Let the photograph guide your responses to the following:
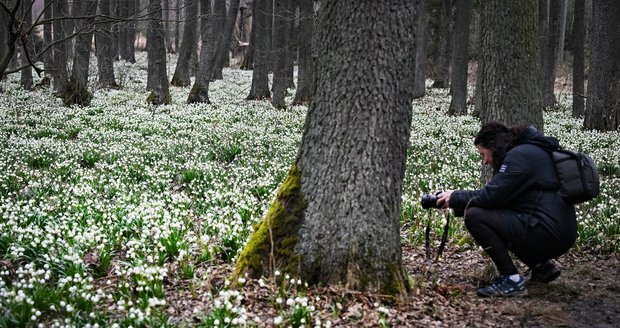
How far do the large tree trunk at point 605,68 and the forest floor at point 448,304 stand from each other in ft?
38.9

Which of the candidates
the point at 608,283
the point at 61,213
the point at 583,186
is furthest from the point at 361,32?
the point at 61,213

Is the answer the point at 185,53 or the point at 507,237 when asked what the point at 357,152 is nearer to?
the point at 507,237

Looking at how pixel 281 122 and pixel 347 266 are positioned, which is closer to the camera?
pixel 347 266

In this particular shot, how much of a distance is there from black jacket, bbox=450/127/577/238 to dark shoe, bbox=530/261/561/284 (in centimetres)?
62

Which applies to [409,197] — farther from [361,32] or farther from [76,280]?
[76,280]

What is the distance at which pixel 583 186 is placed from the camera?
16.6ft

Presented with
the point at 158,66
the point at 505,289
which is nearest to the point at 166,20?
the point at 505,289

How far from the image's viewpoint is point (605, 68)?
16188 millimetres

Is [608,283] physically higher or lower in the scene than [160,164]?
lower

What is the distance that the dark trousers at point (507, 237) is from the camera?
17.3 feet

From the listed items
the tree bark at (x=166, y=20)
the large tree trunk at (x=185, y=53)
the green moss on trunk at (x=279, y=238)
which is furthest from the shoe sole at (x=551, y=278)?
the large tree trunk at (x=185, y=53)

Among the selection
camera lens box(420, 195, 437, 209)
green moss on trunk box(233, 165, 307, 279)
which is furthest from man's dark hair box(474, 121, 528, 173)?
green moss on trunk box(233, 165, 307, 279)

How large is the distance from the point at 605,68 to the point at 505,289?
13.5 meters

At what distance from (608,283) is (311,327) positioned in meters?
3.72
